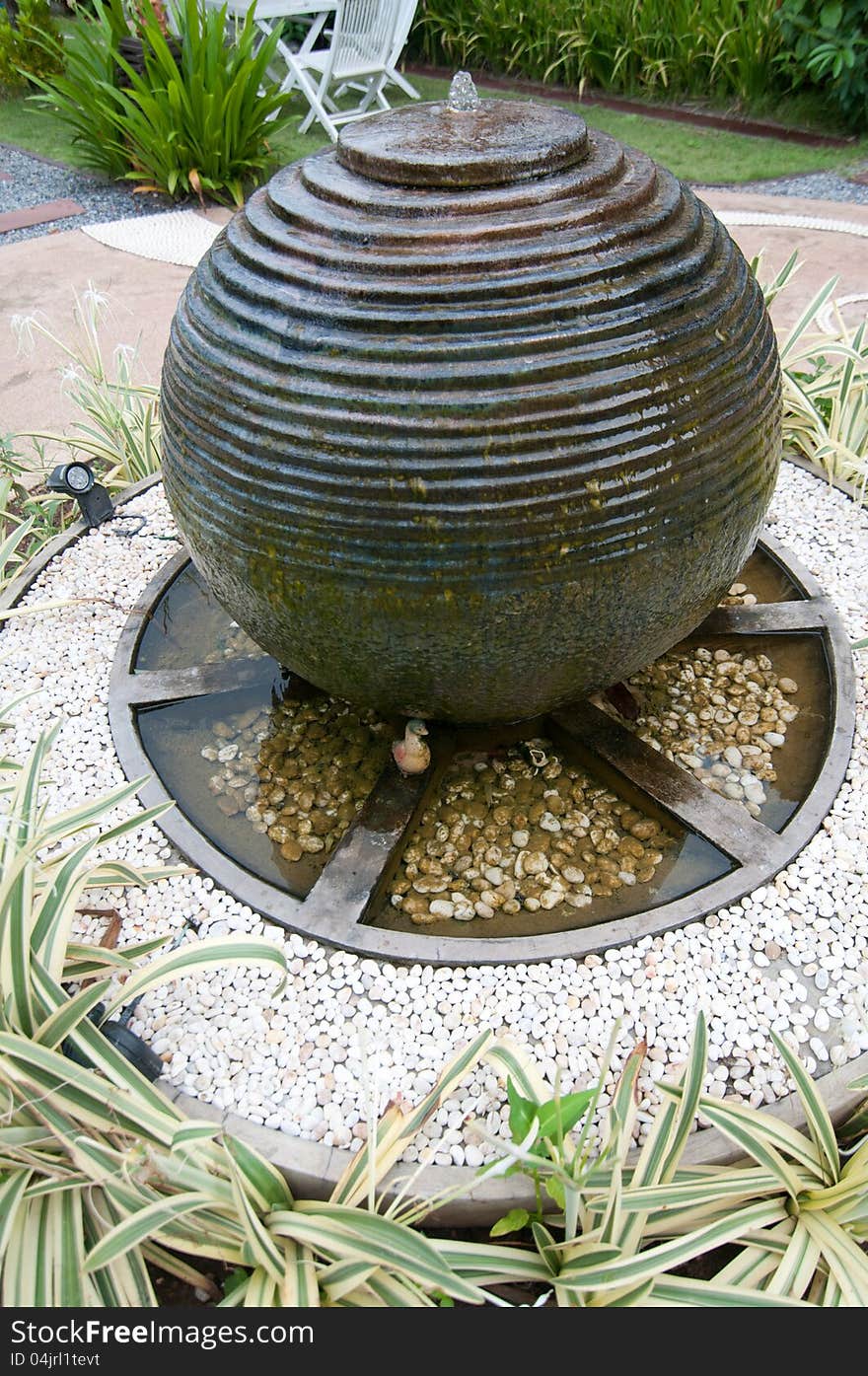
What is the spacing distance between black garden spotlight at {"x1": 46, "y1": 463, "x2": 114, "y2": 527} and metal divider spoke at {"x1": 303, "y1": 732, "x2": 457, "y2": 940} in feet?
5.34

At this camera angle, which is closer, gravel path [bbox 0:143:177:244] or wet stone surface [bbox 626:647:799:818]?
wet stone surface [bbox 626:647:799:818]

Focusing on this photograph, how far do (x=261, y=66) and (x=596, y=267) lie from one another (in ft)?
18.2

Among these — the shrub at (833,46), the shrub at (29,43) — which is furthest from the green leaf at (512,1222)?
the shrub at (29,43)

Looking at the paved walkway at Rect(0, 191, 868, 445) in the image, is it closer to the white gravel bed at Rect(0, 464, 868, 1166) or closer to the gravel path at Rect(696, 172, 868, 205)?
the gravel path at Rect(696, 172, 868, 205)

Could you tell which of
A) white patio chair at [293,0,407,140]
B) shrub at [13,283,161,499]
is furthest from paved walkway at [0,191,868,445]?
white patio chair at [293,0,407,140]

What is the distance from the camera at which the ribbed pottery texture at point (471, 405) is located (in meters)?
1.76

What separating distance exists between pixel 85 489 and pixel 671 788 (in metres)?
2.19

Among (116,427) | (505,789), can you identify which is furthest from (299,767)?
(116,427)

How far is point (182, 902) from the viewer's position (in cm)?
219

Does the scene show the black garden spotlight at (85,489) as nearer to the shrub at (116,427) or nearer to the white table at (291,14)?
the shrub at (116,427)

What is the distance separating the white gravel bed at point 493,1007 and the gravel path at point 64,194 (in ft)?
19.0

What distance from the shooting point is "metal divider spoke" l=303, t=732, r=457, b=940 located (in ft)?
6.86

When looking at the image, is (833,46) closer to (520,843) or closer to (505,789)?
(505,789)

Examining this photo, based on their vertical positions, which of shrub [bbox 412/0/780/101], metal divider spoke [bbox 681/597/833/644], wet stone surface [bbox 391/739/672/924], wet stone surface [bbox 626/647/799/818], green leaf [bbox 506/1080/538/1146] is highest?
shrub [bbox 412/0/780/101]
